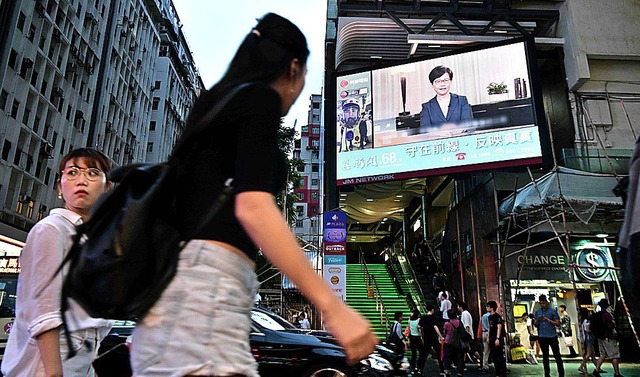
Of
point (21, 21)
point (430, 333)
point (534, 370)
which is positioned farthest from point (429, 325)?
point (21, 21)

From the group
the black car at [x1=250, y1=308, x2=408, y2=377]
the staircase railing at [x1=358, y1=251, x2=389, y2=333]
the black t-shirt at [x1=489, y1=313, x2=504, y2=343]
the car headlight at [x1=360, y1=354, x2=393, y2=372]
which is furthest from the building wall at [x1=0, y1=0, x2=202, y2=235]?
the car headlight at [x1=360, y1=354, x2=393, y2=372]

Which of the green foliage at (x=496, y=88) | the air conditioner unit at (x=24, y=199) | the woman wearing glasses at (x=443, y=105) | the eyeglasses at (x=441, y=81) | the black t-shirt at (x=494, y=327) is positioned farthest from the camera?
the air conditioner unit at (x=24, y=199)

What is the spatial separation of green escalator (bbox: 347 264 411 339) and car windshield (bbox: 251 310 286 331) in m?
9.06

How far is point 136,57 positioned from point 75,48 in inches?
469

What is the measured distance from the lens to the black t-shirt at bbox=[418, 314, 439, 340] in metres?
11.0

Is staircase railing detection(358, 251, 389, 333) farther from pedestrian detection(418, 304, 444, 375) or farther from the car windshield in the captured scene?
the car windshield

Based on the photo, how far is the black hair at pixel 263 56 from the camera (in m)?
1.21

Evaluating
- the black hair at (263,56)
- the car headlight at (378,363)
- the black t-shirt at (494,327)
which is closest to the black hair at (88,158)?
the black hair at (263,56)

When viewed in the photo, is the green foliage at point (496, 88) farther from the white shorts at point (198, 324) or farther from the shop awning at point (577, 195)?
the white shorts at point (198, 324)

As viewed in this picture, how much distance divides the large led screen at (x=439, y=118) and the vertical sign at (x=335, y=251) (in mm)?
1688

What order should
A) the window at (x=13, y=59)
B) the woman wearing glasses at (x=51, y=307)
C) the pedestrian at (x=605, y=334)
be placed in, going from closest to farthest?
the woman wearing glasses at (x=51, y=307) → the pedestrian at (x=605, y=334) → the window at (x=13, y=59)

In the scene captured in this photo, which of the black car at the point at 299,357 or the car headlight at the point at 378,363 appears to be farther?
the car headlight at the point at 378,363

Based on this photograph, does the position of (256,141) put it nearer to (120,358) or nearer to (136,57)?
(120,358)

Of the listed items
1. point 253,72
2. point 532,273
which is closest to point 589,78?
point 532,273
